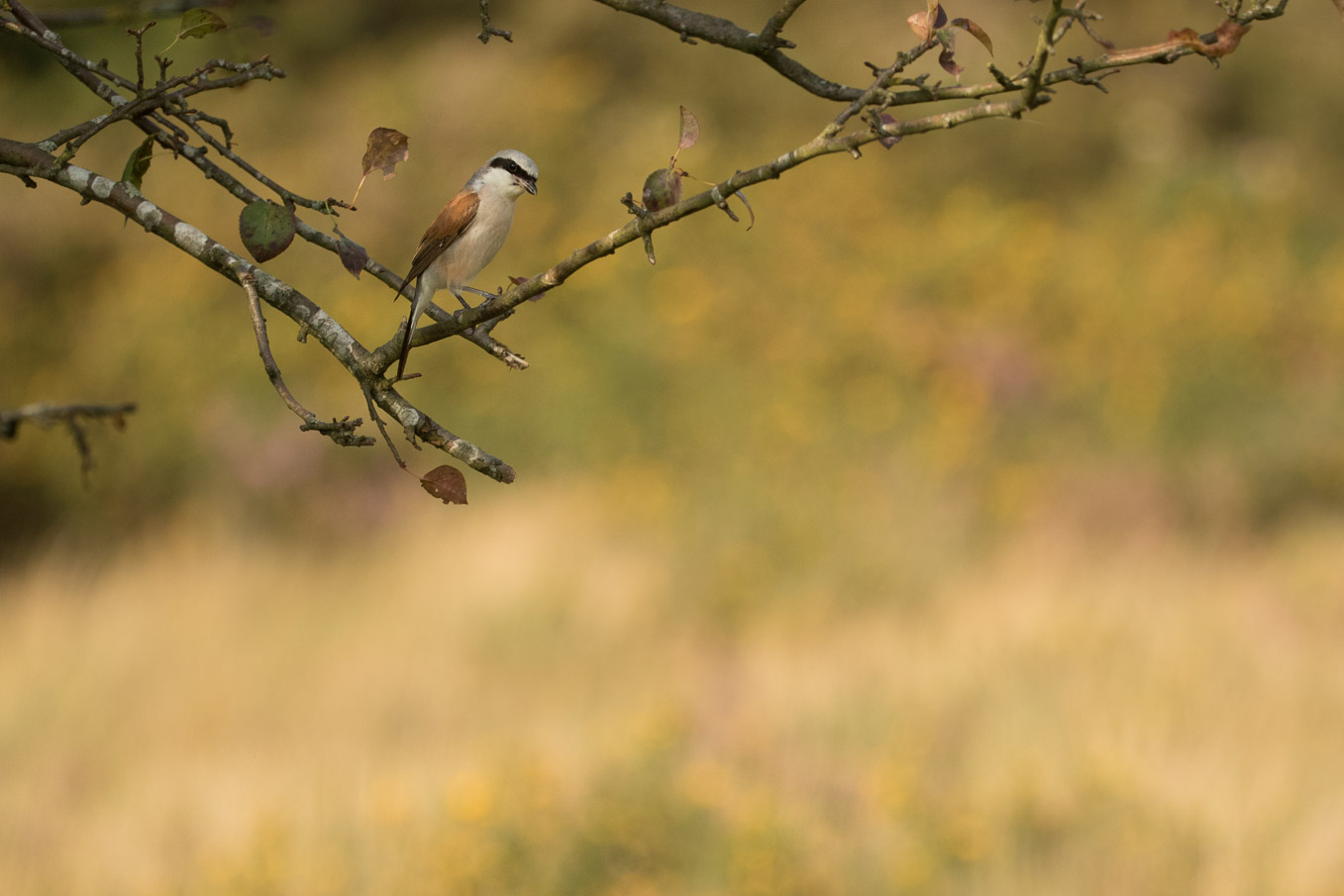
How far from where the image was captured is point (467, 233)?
6.13 feet

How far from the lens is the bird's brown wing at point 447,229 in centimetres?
183

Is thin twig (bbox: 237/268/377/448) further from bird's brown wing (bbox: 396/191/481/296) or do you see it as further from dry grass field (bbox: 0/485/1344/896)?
dry grass field (bbox: 0/485/1344/896)

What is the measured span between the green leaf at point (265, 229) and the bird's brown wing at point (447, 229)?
464mm

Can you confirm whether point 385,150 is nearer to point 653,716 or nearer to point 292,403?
point 292,403

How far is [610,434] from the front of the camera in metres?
7.39

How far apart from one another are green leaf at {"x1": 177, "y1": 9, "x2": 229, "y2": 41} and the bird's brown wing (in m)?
0.45

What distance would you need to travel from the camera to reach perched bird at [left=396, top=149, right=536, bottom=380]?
1.83 meters

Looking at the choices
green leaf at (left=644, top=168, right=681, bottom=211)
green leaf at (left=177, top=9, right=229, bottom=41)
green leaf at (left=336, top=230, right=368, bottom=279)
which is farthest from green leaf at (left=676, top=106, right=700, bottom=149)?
green leaf at (left=177, top=9, right=229, bottom=41)

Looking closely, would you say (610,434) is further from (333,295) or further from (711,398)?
(333,295)

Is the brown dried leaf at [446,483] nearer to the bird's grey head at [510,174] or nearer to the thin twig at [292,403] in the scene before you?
the thin twig at [292,403]

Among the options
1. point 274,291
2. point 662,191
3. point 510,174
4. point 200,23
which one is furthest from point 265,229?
point 510,174

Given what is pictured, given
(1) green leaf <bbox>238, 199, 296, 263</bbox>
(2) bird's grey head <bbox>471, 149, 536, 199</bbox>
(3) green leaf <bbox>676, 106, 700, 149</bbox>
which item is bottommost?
(1) green leaf <bbox>238, 199, 296, 263</bbox>

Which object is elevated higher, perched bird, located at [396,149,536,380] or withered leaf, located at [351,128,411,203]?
perched bird, located at [396,149,536,380]

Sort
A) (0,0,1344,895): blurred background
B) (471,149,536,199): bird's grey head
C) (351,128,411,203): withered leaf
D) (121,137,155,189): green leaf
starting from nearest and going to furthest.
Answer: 1. (351,128,411,203): withered leaf
2. (121,137,155,189): green leaf
3. (471,149,536,199): bird's grey head
4. (0,0,1344,895): blurred background
